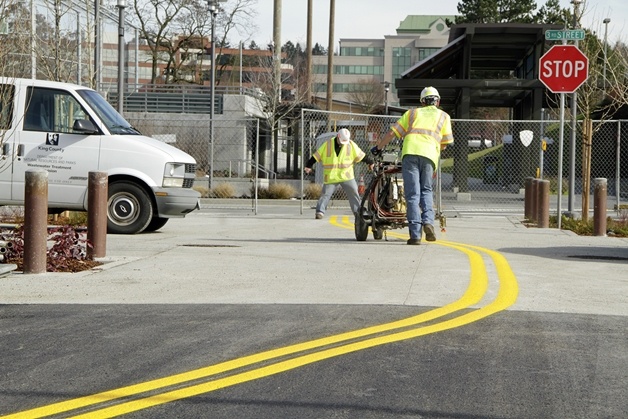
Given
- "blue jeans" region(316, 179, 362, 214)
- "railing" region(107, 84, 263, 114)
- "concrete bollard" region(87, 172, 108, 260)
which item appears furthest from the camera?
"railing" region(107, 84, 263, 114)

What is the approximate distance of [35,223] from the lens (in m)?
9.54

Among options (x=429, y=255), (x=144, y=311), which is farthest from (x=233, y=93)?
(x=144, y=311)

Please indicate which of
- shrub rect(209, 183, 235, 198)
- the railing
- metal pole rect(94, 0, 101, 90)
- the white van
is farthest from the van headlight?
the railing

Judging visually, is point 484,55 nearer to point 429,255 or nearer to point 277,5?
point 277,5

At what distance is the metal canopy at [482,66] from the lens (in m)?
36.1

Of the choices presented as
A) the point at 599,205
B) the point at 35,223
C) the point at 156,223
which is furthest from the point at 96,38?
the point at 35,223

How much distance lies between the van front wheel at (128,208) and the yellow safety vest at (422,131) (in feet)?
12.4

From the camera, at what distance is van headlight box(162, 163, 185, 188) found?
49.0ft

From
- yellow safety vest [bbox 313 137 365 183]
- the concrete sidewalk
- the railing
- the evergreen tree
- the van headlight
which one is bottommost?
the concrete sidewalk

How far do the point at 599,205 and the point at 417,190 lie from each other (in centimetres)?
450

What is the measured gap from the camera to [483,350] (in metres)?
5.99

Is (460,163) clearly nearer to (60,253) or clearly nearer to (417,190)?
(417,190)

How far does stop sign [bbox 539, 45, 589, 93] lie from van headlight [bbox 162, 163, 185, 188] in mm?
6994

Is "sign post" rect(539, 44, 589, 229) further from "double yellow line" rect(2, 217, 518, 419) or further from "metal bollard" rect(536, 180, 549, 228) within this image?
"double yellow line" rect(2, 217, 518, 419)
